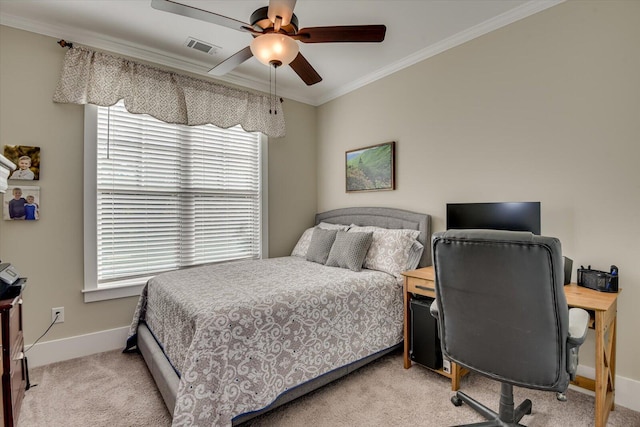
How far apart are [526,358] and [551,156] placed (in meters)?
1.57

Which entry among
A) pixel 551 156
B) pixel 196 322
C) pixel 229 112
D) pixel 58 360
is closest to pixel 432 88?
pixel 551 156

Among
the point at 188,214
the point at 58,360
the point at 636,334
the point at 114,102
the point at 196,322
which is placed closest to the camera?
the point at 196,322

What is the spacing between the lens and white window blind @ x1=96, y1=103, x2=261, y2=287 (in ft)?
9.42

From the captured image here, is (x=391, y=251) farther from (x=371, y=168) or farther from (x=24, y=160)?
(x=24, y=160)

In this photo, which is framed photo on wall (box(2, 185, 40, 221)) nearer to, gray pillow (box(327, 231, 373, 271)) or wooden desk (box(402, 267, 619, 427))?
gray pillow (box(327, 231, 373, 271))

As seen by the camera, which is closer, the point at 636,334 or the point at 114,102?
the point at 636,334

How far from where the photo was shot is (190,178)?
3.31 metres


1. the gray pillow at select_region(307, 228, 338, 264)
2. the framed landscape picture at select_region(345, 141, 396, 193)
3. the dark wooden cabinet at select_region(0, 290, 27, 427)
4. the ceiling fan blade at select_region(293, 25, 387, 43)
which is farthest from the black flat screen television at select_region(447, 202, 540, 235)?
the dark wooden cabinet at select_region(0, 290, 27, 427)

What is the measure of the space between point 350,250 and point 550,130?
1768 mm

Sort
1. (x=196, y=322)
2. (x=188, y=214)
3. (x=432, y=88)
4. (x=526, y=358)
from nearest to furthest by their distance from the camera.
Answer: (x=526, y=358) → (x=196, y=322) → (x=432, y=88) → (x=188, y=214)

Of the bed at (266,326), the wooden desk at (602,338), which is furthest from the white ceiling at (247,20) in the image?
the wooden desk at (602,338)

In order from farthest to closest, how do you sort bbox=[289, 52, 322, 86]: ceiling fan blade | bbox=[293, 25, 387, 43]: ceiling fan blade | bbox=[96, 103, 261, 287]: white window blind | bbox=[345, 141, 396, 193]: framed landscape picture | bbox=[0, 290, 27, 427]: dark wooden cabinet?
1. bbox=[345, 141, 396, 193]: framed landscape picture
2. bbox=[96, 103, 261, 287]: white window blind
3. bbox=[289, 52, 322, 86]: ceiling fan blade
4. bbox=[293, 25, 387, 43]: ceiling fan blade
5. bbox=[0, 290, 27, 427]: dark wooden cabinet

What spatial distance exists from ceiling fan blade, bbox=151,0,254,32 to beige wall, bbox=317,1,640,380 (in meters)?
1.88

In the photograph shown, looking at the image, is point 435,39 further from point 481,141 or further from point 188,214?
point 188,214
